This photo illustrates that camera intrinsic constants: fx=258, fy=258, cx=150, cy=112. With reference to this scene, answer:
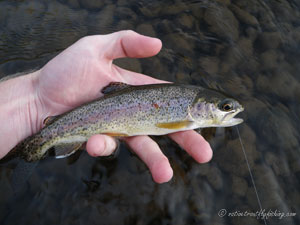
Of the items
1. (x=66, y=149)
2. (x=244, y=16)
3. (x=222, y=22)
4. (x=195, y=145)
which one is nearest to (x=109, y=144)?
(x=66, y=149)

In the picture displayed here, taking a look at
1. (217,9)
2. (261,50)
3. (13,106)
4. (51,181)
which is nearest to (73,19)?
(13,106)

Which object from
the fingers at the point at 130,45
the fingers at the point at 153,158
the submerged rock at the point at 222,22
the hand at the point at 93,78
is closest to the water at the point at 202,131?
the submerged rock at the point at 222,22

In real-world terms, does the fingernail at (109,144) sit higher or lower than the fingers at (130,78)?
lower

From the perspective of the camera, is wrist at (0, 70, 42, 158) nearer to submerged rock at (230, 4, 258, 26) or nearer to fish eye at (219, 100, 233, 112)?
fish eye at (219, 100, 233, 112)

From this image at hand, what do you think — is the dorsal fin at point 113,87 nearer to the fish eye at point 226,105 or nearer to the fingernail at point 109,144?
the fingernail at point 109,144

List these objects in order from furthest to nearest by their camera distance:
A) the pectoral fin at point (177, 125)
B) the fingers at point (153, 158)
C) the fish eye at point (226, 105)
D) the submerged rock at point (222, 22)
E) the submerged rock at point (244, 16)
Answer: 1. the submerged rock at point (244, 16)
2. the submerged rock at point (222, 22)
3. the pectoral fin at point (177, 125)
4. the fish eye at point (226, 105)
5. the fingers at point (153, 158)

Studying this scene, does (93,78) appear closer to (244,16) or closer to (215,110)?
(215,110)

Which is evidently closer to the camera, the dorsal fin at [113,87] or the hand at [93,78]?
the hand at [93,78]
